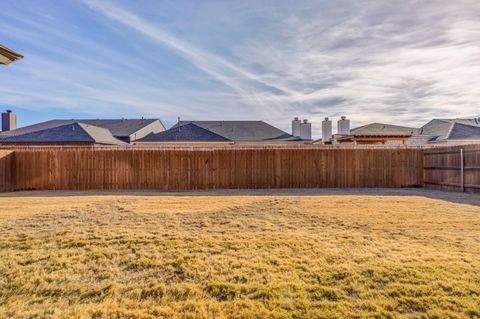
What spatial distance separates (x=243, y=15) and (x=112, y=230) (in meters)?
9.08

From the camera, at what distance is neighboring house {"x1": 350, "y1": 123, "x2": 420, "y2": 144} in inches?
849

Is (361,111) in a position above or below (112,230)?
above

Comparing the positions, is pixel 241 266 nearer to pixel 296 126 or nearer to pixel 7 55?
pixel 7 55

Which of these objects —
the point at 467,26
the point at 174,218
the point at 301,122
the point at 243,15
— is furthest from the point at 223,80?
the point at 174,218

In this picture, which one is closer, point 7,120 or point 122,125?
point 7,120

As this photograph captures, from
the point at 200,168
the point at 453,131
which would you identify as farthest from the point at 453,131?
the point at 200,168

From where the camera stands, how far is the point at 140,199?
9766mm

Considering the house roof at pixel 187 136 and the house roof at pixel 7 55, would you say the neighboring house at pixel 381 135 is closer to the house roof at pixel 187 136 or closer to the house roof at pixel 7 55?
the house roof at pixel 187 136

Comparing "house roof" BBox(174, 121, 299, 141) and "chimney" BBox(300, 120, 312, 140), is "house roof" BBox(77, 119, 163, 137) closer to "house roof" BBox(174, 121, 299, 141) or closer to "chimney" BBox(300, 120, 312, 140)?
"house roof" BBox(174, 121, 299, 141)

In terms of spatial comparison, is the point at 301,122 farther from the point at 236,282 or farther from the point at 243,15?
the point at 236,282

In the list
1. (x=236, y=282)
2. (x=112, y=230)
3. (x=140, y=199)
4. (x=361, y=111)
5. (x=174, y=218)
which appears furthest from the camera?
(x=361, y=111)

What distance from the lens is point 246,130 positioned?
26234 millimetres

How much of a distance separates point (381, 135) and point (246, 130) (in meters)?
10.5

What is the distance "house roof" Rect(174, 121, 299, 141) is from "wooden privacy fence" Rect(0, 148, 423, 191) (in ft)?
38.2
